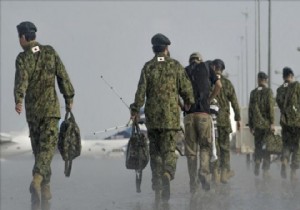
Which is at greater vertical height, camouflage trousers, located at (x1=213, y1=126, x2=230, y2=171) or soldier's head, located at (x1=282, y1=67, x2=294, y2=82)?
soldier's head, located at (x1=282, y1=67, x2=294, y2=82)

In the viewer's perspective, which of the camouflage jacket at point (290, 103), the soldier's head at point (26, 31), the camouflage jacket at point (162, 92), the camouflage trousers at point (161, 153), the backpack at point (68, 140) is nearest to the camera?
the soldier's head at point (26, 31)

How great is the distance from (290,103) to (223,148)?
1804mm

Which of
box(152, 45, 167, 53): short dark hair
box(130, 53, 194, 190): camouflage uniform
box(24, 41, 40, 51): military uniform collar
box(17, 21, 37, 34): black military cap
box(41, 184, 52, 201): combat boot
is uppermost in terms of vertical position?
box(17, 21, 37, 34): black military cap

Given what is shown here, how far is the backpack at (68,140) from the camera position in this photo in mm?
10391

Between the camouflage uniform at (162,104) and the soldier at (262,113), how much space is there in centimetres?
618

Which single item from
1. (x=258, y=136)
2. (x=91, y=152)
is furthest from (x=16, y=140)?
(x=258, y=136)

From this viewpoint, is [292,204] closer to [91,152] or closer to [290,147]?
[290,147]

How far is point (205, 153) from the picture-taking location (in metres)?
12.4

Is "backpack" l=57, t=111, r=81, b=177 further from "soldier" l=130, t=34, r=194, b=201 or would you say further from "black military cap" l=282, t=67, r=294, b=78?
"black military cap" l=282, t=67, r=294, b=78

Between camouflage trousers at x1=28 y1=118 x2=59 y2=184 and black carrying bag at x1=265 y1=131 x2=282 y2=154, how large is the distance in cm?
809

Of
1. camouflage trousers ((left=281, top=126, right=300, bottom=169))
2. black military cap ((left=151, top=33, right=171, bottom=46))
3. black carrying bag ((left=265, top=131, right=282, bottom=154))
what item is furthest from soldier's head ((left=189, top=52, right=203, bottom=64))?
black carrying bag ((left=265, top=131, right=282, bottom=154))

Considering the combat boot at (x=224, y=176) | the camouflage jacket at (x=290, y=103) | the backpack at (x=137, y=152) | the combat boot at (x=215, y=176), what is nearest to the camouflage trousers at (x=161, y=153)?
the backpack at (x=137, y=152)

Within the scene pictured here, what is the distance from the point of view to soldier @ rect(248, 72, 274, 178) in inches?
675

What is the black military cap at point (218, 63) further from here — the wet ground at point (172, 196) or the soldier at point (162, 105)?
the soldier at point (162, 105)
